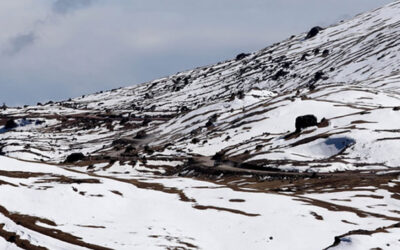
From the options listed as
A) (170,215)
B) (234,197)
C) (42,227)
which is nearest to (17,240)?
(42,227)

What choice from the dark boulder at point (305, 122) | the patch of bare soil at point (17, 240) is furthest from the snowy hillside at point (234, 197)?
the dark boulder at point (305, 122)

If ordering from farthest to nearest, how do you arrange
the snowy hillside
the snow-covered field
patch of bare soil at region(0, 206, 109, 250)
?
the snowy hillside < the snow-covered field < patch of bare soil at region(0, 206, 109, 250)

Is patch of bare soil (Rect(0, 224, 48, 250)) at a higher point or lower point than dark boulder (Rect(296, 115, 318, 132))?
lower

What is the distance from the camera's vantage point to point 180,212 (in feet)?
249

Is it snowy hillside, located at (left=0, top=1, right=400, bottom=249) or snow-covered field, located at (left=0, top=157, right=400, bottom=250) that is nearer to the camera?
snow-covered field, located at (left=0, top=157, right=400, bottom=250)

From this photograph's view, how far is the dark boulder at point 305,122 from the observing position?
16325cm

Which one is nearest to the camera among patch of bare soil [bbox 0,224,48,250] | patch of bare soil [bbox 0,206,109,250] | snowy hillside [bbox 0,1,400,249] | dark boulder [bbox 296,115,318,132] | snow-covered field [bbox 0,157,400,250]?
patch of bare soil [bbox 0,224,48,250]

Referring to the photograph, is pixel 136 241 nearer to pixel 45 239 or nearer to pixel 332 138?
pixel 45 239

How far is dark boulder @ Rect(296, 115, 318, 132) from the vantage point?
163m

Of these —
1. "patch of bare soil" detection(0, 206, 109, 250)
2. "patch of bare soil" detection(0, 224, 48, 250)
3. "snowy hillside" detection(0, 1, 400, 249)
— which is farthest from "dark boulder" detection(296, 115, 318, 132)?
"patch of bare soil" detection(0, 224, 48, 250)

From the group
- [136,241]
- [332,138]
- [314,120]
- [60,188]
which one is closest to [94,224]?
[136,241]

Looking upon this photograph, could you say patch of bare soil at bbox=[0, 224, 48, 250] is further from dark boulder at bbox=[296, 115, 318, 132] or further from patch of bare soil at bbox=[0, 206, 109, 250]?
dark boulder at bbox=[296, 115, 318, 132]

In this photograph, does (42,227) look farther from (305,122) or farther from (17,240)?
(305,122)

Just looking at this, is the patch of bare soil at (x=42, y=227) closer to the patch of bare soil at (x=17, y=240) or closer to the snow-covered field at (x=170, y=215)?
the snow-covered field at (x=170, y=215)
